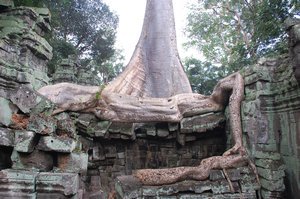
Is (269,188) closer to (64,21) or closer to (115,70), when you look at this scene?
(64,21)

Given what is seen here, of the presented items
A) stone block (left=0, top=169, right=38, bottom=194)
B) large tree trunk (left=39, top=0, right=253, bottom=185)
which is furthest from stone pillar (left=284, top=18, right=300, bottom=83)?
stone block (left=0, top=169, right=38, bottom=194)

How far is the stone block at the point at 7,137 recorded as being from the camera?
2295 millimetres

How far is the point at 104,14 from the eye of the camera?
18.8 metres

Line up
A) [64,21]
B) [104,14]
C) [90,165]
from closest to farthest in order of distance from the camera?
1. [90,165]
2. [64,21]
3. [104,14]

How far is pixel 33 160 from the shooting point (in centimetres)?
238

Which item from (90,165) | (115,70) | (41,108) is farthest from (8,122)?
(115,70)

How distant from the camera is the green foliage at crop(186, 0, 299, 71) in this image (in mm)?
6631

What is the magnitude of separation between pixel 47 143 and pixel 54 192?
39 cm

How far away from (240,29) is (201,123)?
30.4 feet

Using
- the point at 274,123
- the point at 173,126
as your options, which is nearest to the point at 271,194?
the point at 274,123

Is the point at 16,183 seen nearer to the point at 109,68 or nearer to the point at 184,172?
the point at 184,172

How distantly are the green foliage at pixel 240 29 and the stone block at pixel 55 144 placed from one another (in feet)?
16.6

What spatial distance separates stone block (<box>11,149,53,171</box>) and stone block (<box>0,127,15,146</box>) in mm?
81

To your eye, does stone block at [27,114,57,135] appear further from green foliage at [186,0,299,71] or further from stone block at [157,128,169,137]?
green foliage at [186,0,299,71]
